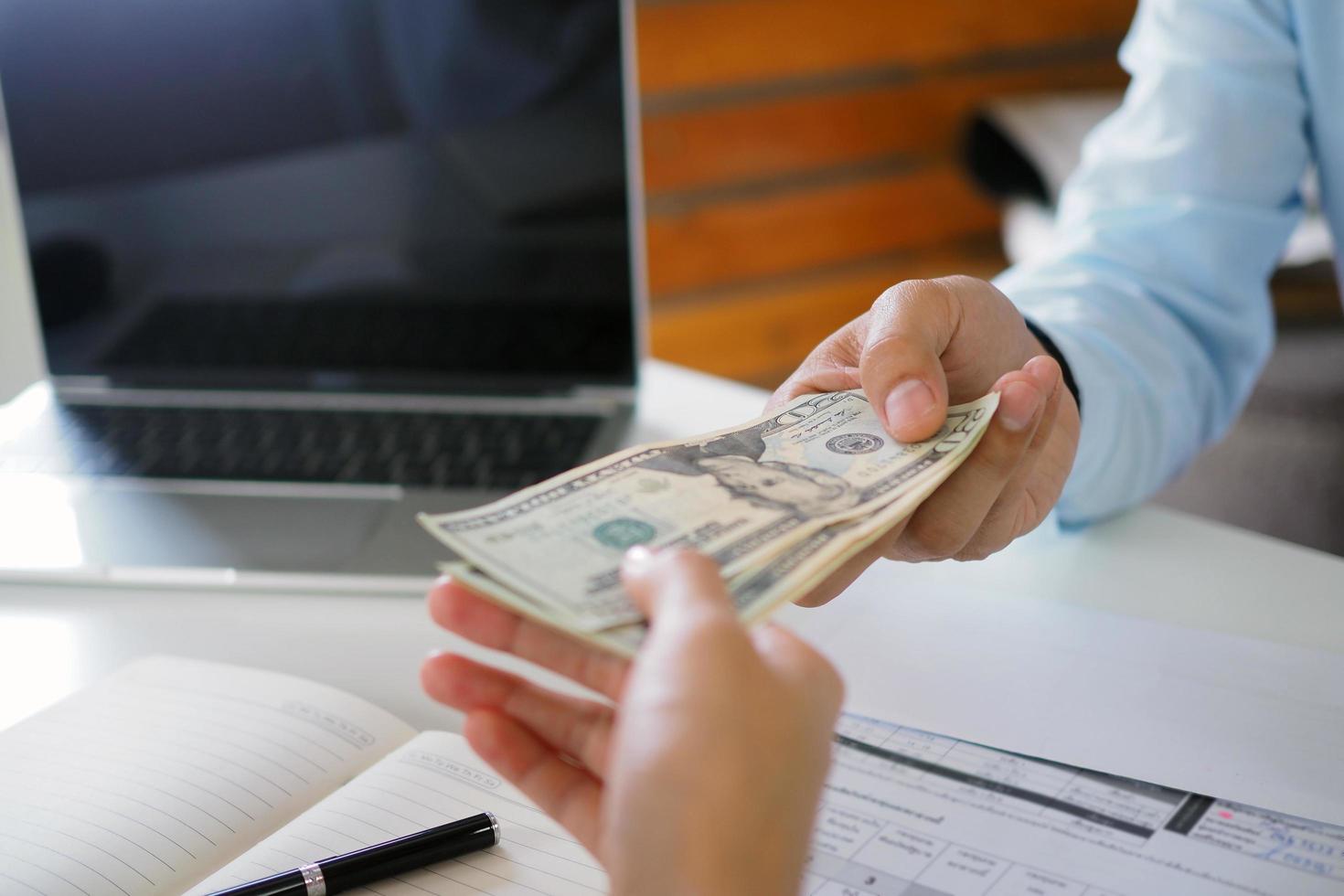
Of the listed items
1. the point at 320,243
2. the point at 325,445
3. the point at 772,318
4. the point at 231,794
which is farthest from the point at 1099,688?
the point at 772,318

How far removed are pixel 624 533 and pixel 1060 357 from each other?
1.41 feet

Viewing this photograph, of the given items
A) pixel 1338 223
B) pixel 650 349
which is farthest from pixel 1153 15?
pixel 650 349

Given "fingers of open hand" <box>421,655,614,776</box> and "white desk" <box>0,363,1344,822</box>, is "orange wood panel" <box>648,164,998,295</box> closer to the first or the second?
"white desk" <box>0,363,1344,822</box>

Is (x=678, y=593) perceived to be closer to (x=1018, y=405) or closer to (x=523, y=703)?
(x=523, y=703)

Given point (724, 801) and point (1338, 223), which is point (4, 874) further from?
point (1338, 223)

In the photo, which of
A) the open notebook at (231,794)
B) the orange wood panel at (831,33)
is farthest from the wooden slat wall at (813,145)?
the open notebook at (231,794)

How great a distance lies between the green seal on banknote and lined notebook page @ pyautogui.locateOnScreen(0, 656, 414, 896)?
0.64ft

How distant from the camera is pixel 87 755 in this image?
2.00ft

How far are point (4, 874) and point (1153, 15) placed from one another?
1.10m

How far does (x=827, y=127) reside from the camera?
8.25 ft

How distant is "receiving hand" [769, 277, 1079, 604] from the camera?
0.59 metres

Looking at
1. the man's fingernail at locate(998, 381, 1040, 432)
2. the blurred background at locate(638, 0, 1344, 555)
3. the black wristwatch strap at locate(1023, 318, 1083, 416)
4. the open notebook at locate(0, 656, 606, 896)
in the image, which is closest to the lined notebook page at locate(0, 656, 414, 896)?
the open notebook at locate(0, 656, 606, 896)

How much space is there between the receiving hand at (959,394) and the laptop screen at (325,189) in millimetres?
365

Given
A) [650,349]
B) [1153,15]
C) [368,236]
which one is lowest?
[650,349]
